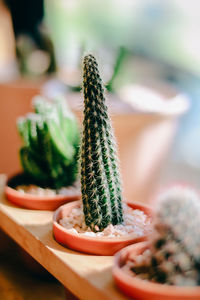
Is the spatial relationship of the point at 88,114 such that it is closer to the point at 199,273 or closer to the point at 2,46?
the point at 199,273

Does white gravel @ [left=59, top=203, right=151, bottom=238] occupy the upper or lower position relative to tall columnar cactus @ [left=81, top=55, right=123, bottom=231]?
lower

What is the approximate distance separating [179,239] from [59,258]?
20 cm

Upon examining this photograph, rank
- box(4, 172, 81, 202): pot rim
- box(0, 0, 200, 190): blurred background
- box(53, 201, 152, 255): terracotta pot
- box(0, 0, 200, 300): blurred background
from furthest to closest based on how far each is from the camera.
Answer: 1. box(0, 0, 200, 190): blurred background
2. box(0, 0, 200, 300): blurred background
3. box(4, 172, 81, 202): pot rim
4. box(53, 201, 152, 255): terracotta pot

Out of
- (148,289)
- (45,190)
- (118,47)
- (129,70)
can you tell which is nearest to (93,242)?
(148,289)

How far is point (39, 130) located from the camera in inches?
32.1

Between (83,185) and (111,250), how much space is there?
0.36 feet

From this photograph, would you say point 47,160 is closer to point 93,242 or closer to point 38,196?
point 38,196

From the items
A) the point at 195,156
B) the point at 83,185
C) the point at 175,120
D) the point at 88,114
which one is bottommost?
the point at 195,156

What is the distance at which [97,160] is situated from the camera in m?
0.64

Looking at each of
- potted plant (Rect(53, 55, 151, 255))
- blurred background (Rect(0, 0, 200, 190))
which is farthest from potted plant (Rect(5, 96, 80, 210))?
blurred background (Rect(0, 0, 200, 190))

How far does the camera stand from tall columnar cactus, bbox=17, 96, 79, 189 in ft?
2.71

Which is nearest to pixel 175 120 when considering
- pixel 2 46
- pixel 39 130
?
pixel 39 130

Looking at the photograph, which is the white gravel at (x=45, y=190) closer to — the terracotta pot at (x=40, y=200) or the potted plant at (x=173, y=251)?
the terracotta pot at (x=40, y=200)

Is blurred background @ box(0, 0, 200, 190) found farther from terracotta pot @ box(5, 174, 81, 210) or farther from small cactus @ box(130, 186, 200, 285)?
small cactus @ box(130, 186, 200, 285)
